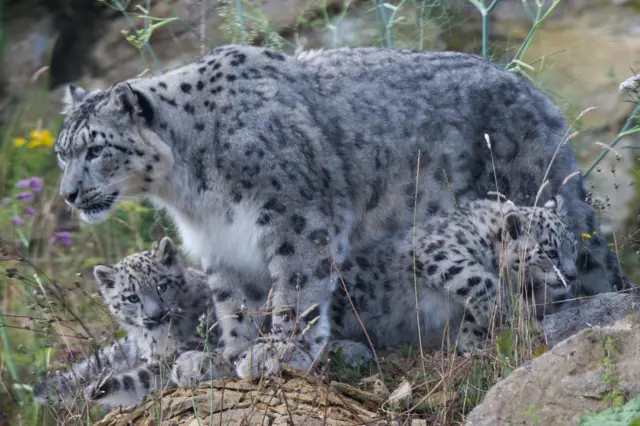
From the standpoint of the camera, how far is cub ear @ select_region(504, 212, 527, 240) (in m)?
6.88

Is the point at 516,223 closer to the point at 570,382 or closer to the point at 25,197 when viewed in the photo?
the point at 570,382

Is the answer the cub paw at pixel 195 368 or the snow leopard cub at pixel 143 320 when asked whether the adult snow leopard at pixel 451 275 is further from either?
the snow leopard cub at pixel 143 320

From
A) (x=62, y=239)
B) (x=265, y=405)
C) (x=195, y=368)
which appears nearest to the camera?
(x=265, y=405)

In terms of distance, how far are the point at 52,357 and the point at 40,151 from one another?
372cm

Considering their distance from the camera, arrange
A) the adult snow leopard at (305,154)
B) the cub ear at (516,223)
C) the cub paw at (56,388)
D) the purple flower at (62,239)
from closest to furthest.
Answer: the cub paw at (56,388) < the adult snow leopard at (305,154) < the cub ear at (516,223) < the purple flower at (62,239)

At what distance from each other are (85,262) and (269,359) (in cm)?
451

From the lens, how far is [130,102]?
659 cm

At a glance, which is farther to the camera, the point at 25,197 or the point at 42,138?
the point at 42,138

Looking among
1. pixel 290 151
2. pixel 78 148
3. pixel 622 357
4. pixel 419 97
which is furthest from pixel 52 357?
pixel 622 357

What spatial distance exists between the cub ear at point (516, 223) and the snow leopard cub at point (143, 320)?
2119 mm

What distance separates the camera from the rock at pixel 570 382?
4.32 m

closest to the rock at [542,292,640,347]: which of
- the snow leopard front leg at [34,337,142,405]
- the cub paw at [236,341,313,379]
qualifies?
the cub paw at [236,341,313,379]

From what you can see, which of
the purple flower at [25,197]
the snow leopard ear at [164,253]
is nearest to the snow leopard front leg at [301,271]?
the snow leopard ear at [164,253]

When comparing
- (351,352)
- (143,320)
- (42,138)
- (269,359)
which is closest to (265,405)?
(269,359)
